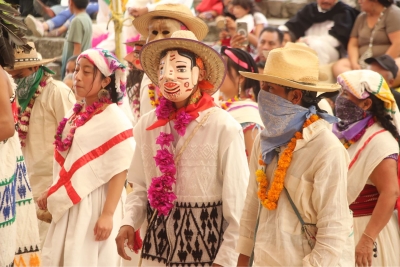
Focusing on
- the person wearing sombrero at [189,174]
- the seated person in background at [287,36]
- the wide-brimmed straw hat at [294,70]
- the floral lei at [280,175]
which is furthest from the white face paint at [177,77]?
the seated person in background at [287,36]

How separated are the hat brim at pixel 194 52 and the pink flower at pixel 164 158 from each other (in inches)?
19.7

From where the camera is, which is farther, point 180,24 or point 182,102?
point 180,24

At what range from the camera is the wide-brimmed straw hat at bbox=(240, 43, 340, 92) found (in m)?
3.99

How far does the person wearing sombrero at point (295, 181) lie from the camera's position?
3.81m

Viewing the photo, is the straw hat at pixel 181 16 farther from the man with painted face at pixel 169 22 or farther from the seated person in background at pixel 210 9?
the seated person in background at pixel 210 9

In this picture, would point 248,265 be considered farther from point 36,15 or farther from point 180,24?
point 36,15

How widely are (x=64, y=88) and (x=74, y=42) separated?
4117mm

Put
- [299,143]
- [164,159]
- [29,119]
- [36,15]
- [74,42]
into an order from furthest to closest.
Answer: [36,15] → [74,42] → [29,119] → [164,159] → [299,143]

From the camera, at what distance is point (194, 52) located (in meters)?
4.47

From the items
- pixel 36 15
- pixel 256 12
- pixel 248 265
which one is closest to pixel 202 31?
pixel 248 265

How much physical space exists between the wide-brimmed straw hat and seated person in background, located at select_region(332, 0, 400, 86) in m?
4.86

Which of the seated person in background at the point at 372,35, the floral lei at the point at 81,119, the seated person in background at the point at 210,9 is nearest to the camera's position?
the floral lei at the point at 81,119

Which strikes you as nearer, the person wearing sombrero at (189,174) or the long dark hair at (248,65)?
the person wearing sombrero at (189,174)

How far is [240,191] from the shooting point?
4.32 meters
